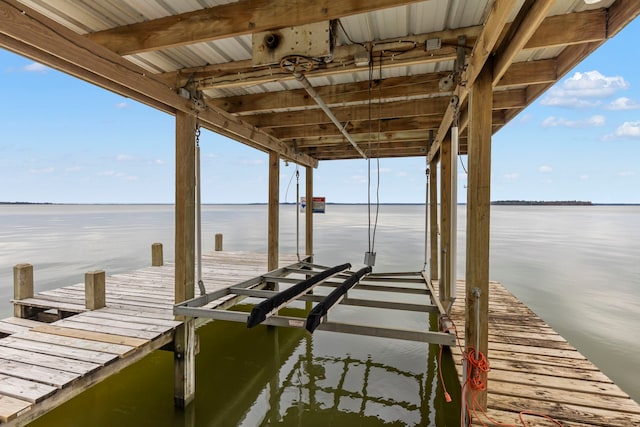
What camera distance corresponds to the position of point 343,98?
14.3 ft

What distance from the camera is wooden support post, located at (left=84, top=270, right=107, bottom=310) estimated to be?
15.3 ft

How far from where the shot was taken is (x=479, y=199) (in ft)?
8.71

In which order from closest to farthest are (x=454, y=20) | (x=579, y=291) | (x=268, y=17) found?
1. (x=268, y=17)
2. (x=454, y=20)
3. (x=579, y=291)

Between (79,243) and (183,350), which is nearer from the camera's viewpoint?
(183,350)

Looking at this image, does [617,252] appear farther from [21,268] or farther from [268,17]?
[21,268]

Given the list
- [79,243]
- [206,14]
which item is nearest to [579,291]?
[206,14]

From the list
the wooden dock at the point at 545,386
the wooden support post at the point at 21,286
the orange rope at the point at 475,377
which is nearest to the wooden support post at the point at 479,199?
the orange rope at the point at 475,377

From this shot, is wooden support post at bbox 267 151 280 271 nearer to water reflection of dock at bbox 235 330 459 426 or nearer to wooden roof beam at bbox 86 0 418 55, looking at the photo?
water reflection of dock at bbox 235 330 459 426

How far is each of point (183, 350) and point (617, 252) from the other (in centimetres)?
2501

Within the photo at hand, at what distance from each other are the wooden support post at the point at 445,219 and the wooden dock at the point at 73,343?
4.33 metres

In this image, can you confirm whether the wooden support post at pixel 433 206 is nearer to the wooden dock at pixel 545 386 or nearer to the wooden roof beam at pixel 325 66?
the wooden dock at pixel 545 386

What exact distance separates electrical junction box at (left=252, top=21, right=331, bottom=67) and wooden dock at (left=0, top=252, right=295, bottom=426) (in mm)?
3277

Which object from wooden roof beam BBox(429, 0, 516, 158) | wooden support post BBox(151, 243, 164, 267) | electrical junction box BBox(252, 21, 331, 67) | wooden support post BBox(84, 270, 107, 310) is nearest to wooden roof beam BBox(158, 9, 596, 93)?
wooden roof beam BBox(429, 0, 516, 158)

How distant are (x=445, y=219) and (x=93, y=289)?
6022 mm
